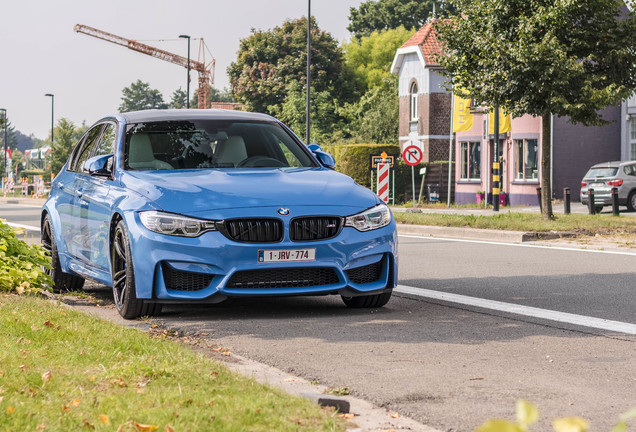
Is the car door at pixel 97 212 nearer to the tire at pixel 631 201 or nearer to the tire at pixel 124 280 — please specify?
the tire at pixel 124 280

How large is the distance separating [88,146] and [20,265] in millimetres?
1445

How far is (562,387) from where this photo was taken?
539 centimetres

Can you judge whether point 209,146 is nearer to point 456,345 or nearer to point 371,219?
point 371,219

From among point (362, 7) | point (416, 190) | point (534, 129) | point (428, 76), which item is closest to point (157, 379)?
point (534, 129)

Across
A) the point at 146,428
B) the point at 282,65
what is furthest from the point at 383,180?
the point at 282,65

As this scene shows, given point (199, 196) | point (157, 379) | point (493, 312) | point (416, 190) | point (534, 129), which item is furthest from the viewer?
point (416, 190)

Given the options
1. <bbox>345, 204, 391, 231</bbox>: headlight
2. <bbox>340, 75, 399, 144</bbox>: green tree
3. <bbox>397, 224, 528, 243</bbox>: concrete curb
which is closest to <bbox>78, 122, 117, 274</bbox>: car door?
<bbox>345, 204, 391, 231</bbox>: headlight

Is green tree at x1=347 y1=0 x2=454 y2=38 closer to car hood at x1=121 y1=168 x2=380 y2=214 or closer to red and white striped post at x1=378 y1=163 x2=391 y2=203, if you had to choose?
red and white striped post at x1=378 y1=163 x2=391 y2=203

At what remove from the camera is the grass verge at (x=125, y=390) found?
4172 mm

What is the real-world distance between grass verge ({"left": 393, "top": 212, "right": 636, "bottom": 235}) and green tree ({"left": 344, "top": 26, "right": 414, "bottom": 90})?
69996 millimetres

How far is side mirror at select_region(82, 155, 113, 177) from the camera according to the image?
8656 mm

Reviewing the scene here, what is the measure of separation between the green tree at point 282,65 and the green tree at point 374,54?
1350 cm

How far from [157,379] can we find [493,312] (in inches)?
158

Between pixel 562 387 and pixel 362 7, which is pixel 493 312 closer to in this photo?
pixel 562 387
